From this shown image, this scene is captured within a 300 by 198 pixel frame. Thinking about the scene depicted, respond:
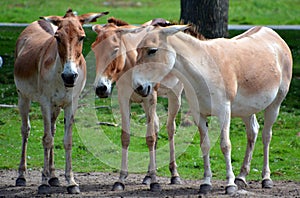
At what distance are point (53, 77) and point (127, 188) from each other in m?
1.69

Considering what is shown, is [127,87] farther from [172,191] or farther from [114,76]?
[172,191]

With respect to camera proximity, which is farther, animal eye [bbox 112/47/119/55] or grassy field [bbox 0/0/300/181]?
grassy field [bbox 0/0/300/181]

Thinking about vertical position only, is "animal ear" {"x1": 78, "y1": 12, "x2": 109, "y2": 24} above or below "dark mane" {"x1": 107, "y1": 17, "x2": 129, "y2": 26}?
above

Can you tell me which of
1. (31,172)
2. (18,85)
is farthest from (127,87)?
(31,172)

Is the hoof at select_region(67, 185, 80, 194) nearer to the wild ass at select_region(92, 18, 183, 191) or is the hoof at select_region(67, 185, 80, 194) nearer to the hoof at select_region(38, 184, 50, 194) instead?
the hoof at select_region(38, 184, 50, 194)

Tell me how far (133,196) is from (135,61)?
1.65 m

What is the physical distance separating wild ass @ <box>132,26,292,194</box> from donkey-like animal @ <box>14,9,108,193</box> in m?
0.77

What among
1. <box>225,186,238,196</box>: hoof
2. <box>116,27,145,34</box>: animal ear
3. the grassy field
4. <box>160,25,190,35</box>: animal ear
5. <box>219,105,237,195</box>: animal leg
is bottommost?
the grassy field

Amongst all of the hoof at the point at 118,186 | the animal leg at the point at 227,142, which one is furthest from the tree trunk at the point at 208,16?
the animal leg at the point at 227,142

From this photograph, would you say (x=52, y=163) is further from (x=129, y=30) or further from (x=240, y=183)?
(x=240, y=183)

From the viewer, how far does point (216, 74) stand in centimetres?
844

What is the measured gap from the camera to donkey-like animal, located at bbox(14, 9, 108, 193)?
8.22 meters

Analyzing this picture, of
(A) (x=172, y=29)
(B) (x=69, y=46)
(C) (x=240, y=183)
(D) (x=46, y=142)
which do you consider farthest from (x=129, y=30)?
(C) (x=240, y=183)

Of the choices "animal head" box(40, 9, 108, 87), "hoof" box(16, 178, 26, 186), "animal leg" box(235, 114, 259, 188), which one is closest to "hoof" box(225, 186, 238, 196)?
"animal leg" box(235, 114, 259, 188)
